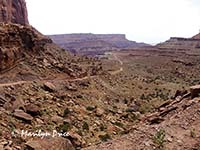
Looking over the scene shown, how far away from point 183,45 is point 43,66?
11728 cm

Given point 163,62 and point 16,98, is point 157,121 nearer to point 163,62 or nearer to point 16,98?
point 16,98

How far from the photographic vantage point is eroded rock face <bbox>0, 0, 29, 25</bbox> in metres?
98.7

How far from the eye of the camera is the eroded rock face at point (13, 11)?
324ft

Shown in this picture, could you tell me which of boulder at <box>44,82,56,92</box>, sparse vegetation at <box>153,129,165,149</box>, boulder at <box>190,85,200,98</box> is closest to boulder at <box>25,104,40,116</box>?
boulder at <box>44,82,56,92</box>

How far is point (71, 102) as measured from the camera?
1457 inches

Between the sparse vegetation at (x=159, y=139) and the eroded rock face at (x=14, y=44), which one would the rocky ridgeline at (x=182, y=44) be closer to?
the eroded rock face at (x=14, y=44)

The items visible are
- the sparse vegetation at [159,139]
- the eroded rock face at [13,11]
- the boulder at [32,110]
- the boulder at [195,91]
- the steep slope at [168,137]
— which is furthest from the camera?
the eroded rock face at [13,11]

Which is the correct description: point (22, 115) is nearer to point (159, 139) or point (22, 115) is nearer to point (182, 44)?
point (159, 139)

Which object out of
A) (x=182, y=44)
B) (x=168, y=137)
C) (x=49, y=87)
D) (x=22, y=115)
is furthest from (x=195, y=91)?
(x=182, y=44)

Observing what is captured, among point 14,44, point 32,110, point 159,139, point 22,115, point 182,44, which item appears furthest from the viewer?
point 182,44

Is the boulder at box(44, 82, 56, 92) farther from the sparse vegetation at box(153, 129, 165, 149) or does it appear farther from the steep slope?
the sparse vegetation at box(153, 129, 165, 149)

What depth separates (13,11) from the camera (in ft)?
361

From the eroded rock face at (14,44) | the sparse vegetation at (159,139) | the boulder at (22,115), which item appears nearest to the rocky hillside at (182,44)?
the eroded rock face at (14,44)

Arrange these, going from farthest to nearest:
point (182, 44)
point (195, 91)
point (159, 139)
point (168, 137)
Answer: point (182, 44) < point (195, 91) < point (168, 137) < point (159, 139)
